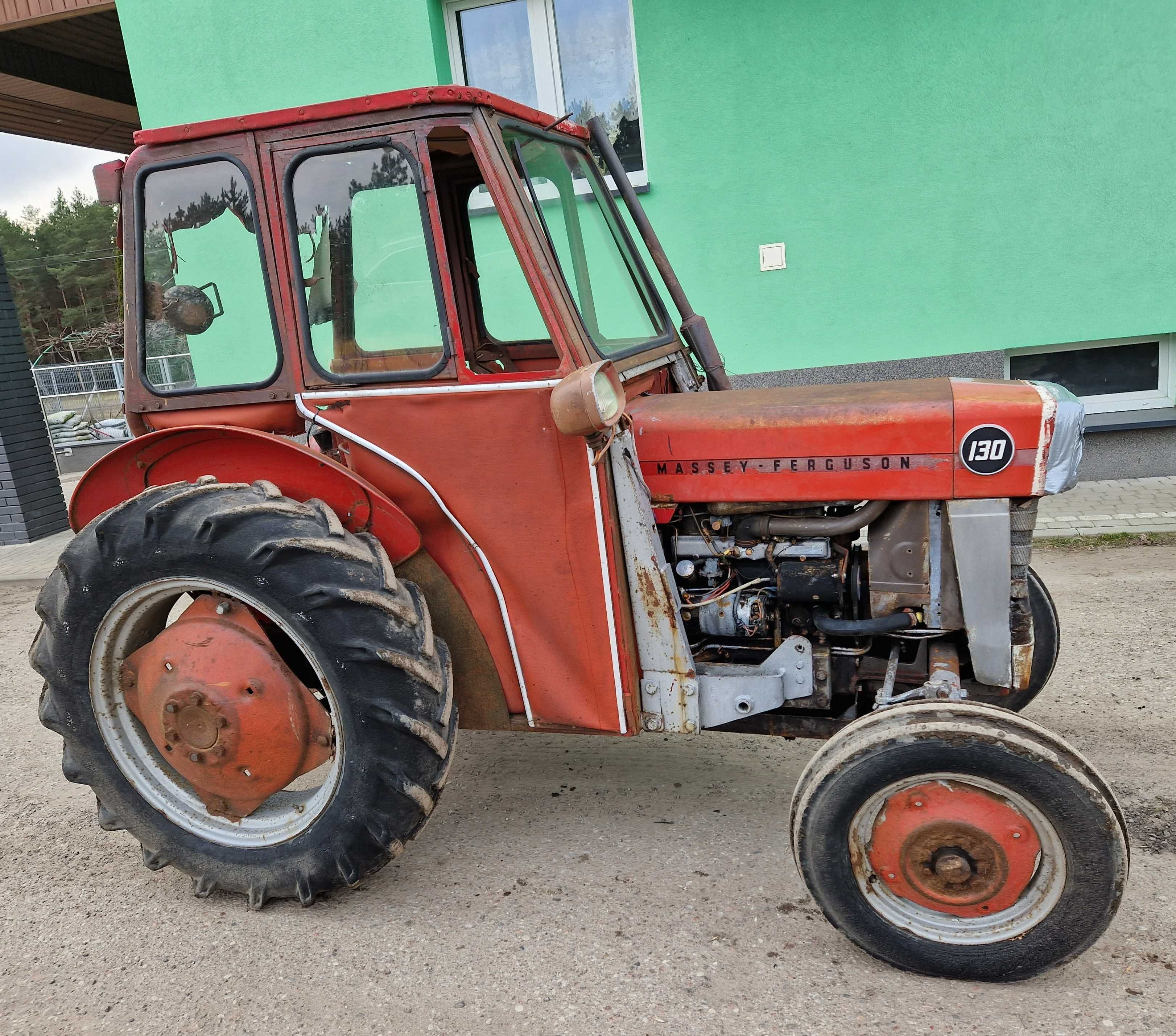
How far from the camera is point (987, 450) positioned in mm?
2402

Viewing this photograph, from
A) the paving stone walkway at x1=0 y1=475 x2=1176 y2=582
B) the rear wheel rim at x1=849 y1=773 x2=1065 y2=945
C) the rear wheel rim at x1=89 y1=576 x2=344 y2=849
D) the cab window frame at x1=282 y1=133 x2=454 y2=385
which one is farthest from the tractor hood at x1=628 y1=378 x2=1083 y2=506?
the paving stone walkway at x1=0 y1=475 x2=1176 y2=582

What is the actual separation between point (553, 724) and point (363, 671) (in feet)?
1.91

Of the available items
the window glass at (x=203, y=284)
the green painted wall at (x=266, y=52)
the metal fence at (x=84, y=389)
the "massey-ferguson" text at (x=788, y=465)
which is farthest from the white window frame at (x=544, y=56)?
the metal fence at (x=84, y=389)

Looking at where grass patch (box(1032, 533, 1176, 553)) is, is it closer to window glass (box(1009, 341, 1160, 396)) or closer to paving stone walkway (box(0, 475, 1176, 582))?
paving stone walkway (box(0, 475, 1176, 582))

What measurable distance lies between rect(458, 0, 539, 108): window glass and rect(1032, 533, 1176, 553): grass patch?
4.49 metres

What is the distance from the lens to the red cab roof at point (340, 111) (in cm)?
243

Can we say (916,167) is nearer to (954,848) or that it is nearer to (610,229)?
(610,229)

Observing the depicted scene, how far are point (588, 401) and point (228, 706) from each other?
137 centimetres

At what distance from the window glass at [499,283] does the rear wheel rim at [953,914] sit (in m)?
1.49

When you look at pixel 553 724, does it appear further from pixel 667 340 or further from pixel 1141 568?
pixel 1141 568

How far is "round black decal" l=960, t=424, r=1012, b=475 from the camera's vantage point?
2383 millimetres

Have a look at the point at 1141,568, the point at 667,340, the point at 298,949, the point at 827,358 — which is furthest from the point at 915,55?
the point at 298,949

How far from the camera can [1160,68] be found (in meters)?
5.85

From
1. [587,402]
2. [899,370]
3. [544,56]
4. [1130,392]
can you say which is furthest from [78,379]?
[587,402]
